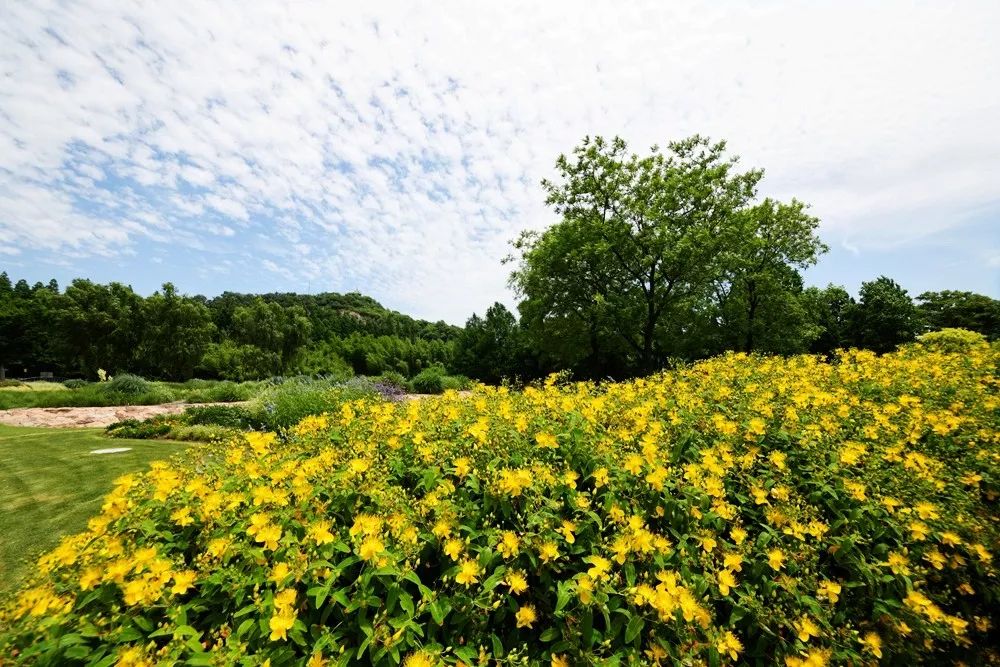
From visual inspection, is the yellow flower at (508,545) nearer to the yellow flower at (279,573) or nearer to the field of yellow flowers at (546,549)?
the field of yellow flowers at (546,549)

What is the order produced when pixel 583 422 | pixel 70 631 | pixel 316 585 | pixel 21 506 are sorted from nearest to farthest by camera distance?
pixel 70 631, pixel 316 585, pixel 583 422, pixel 21 506

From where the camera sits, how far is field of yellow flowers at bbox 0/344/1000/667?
1.52 metres

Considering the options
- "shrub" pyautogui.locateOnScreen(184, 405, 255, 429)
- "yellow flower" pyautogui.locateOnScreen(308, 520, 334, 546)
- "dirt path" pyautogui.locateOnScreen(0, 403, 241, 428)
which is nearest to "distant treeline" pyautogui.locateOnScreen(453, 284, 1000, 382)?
"yellow flower" pyautogui.locateOnScreen(308, 520, 334, 546)

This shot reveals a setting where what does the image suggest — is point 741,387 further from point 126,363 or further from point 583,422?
point 126,363

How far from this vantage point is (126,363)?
94.4ft

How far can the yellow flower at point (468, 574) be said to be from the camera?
1.61m

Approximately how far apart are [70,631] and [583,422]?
2.38 m

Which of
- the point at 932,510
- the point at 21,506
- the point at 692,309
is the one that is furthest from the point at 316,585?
the point at 692,309

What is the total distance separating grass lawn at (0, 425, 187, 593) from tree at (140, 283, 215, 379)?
2168 centimetres

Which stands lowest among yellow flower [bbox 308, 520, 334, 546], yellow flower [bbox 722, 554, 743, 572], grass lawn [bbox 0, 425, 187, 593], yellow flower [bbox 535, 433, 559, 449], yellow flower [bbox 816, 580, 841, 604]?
grass lawn [bbox 0, 425, 187, 593]

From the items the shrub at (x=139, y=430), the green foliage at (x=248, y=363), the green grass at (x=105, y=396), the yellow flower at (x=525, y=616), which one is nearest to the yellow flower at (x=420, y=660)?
the yellow flower at (x=525, y=616)

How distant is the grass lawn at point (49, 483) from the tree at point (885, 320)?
36.2 m

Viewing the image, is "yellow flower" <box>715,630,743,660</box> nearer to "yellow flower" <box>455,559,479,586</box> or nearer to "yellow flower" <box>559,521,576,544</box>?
"yellow flower" <box>559,521,576,544</box>

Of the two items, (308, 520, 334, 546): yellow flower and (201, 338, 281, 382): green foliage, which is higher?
(201, 338, 281, 382): green foliage
